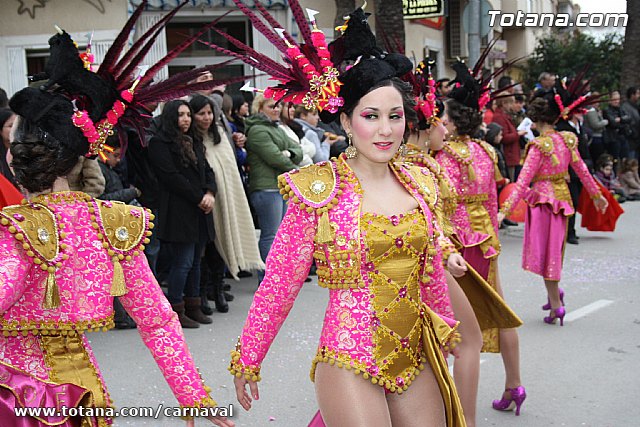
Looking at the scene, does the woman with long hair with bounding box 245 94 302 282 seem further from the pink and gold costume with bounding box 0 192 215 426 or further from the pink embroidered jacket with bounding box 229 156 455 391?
the pink and gold costume with bounding box 0 192 215 426

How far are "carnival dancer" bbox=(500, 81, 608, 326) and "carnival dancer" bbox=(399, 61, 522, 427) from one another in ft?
6.08

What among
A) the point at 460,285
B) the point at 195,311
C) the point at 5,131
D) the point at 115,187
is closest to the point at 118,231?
the point at 460,285

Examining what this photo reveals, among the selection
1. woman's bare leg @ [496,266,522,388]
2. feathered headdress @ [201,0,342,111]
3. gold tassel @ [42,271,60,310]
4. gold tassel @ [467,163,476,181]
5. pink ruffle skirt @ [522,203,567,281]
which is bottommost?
woman's bare leg @ [496,266,522,388]

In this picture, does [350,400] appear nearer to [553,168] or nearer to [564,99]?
[553,168]

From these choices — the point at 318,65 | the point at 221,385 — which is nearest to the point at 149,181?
the point at 221,385

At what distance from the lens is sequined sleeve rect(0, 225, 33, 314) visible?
2.54 metres

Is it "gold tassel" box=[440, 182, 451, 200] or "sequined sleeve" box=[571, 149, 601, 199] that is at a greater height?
"gold tassel" box=[440, 182, 451, 200]

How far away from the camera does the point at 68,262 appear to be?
8.94ft

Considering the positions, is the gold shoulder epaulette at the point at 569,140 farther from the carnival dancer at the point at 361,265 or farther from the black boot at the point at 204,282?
the carnival dancer at the point at 361,265

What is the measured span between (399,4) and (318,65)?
35.5 ft

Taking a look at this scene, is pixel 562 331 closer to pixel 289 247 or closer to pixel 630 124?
pixel 289 247

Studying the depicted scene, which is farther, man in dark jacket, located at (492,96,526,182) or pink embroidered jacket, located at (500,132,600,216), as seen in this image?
man in dark jacket, located at (492,96,526,182)

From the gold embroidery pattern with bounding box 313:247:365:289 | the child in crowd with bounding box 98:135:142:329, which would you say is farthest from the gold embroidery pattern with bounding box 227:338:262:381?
the child in crowd with bounding box 98:135:142:329

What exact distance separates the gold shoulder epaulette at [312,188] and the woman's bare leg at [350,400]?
0.60 metres
